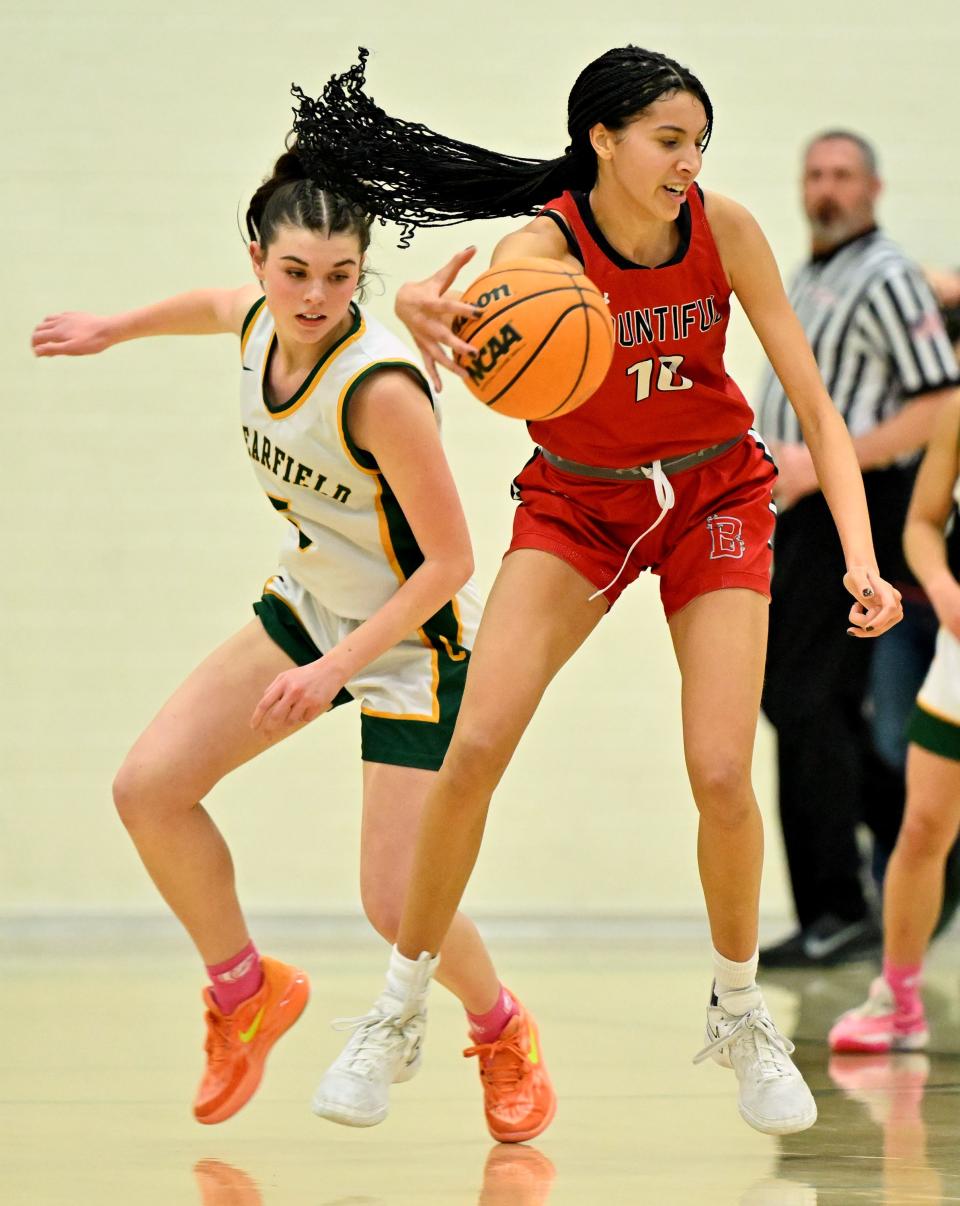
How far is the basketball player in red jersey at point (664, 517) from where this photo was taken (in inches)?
118

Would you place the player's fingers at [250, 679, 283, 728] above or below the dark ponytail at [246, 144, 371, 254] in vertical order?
below

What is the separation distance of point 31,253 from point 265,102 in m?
1.08

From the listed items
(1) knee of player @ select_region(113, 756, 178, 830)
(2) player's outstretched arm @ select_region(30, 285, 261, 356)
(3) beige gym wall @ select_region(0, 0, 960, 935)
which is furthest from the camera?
(3) beige gym wall @ select_region(0, 0, 960, 935)

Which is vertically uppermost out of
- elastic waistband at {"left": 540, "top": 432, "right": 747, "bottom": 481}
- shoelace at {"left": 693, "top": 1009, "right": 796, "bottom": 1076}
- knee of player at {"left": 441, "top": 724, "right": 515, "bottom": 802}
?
elastic waistband at {"left": 540, "top": 432, "right": 747, "bottom": 481}

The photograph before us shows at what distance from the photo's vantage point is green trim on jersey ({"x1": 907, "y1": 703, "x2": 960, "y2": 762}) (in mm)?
4199

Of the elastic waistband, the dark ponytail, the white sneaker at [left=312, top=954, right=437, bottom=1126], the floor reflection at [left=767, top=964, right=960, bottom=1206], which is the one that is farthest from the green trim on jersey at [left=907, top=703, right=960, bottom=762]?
the dark ponytail

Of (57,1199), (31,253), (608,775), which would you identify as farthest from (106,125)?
(57,1199)

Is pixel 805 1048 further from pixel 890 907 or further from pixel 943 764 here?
pixel 943 764

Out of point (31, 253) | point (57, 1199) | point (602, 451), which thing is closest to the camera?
point (57, 1199)

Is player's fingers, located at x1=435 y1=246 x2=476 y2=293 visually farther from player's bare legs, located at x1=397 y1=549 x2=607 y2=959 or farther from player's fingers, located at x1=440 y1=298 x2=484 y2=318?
player's bare legs, located at x1=397 y1=549 x2=607 y2=959

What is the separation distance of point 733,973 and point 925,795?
1266 mm

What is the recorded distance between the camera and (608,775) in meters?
6.91

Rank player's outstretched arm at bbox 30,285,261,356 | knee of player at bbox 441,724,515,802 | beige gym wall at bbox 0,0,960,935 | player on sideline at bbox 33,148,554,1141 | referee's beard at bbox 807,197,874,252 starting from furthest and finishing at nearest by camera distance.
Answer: beige gym wall at bbox 0,0,960,935, referee's beard at bbox 807,197,874,252, player's outstretched arm at bbox 30,285,261,356, player on sideline at bbox 33,148,554,1141, knee of player at bbox 441,724,515,802

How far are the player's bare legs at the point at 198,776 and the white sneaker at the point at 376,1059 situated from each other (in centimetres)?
41
